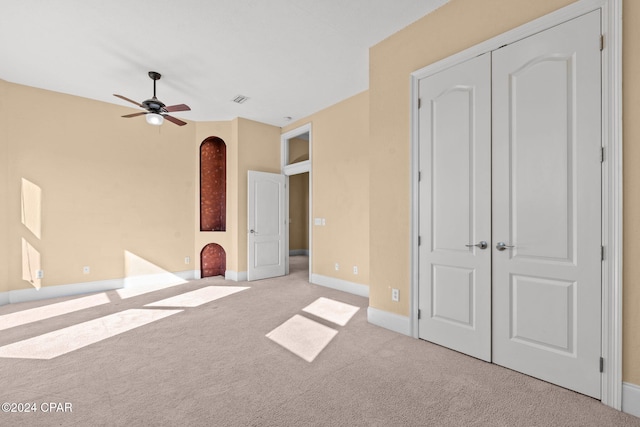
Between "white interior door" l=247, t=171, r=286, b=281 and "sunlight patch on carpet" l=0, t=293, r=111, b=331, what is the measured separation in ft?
7.85

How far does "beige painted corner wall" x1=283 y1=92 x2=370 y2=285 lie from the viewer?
4.66 metres

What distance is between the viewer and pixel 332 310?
386 cm

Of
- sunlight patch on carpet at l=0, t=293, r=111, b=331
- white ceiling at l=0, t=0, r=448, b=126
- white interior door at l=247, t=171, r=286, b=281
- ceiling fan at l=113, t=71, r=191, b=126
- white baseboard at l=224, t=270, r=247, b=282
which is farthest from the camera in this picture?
white interior door at l=247, t=171, r=286, b=281

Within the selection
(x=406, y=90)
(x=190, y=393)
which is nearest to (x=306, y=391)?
(x=190, y=393)

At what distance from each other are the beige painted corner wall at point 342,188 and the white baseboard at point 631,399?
2988 millimetres

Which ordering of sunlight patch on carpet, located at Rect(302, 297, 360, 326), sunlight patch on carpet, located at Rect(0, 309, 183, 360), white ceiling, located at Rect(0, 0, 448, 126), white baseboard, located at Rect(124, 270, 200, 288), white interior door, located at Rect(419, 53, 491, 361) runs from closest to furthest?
white interior door, located at Rect(419, 53, 491, 361) → sunlight patch on carpet, located at Rect(0, 309, 183, 360) → white ceiling, located at Rect(0, 0, 448, 126) → sunlight patch on carpet, located at Rect(302, 297, 360, 326) → white baseboard, located at Rect(124, 270, 200, 288)

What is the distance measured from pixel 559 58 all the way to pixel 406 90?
1.28 meters

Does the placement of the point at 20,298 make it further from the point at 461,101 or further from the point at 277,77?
the point at 461,101

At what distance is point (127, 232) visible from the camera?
5148mm

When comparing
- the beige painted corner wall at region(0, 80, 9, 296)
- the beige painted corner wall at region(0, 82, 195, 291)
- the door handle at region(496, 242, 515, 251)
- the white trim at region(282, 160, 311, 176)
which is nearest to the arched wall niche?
the beige painted corner wall at region(0, 82, 195, 291)

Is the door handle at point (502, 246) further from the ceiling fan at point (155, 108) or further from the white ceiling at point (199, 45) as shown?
the ceiling fan at point (155, 108)

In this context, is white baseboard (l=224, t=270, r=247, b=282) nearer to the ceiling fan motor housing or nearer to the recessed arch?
the recessed arch

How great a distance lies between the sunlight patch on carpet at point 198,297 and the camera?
13.6 ft

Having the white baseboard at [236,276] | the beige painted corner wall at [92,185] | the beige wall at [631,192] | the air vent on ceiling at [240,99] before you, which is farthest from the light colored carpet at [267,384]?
the air vent on ceiling at [240,99]
